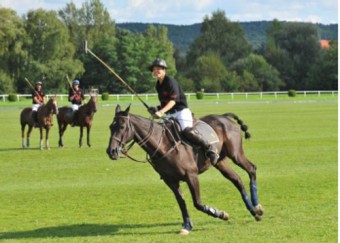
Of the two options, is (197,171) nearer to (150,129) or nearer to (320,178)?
(150,129)

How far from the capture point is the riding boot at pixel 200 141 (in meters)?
12.0

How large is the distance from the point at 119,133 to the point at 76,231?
1951mm

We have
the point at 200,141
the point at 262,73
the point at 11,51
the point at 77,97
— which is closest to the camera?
the point at 200,141

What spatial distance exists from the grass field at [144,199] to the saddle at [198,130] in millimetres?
1349

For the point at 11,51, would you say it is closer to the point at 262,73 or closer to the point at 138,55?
the point at 138,55

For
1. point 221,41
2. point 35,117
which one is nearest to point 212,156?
point 35,117

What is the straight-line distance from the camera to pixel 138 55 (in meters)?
116

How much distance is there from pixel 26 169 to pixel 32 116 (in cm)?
812

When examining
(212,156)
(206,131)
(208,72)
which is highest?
(206,131)

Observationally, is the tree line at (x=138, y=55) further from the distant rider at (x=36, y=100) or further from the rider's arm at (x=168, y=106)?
the rider's arm at (x=168, y=106)

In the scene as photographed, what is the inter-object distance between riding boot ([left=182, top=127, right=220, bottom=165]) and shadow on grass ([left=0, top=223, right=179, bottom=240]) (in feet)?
4.27

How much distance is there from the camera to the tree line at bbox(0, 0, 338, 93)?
97062mm

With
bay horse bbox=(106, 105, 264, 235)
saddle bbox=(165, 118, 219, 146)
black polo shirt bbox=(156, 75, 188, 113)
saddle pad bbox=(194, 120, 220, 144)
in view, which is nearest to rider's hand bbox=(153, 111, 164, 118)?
bay horse bbox=(106, 105, 264, 235)

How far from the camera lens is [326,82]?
4469 inches
